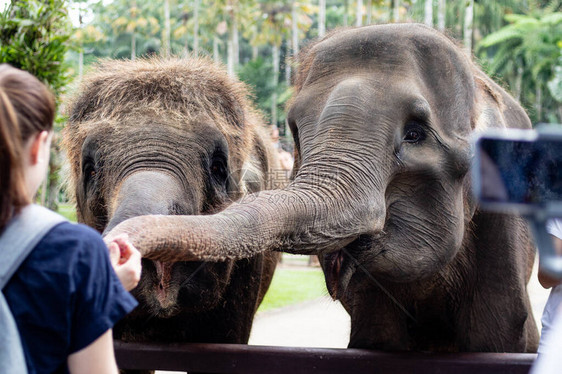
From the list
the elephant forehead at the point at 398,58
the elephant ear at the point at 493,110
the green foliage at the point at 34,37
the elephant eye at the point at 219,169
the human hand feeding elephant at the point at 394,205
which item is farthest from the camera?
the green foliage at the point at 34,37

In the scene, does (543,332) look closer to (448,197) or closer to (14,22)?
(448,197)

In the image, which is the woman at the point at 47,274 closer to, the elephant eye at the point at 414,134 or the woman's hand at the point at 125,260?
the woman's hand at the point at 125,260

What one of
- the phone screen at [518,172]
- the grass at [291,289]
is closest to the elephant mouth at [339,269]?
the phone screen at [518,172]

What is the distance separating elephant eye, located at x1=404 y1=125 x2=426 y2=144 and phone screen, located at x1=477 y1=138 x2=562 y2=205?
2.42 m

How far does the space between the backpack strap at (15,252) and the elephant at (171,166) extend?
1503 millimetres

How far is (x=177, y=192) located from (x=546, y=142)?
2.77m

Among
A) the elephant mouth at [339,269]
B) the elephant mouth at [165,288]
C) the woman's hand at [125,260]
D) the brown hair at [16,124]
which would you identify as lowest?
the elephant mouth at [165,288]

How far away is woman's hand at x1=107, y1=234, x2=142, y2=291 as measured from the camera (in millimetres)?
2258

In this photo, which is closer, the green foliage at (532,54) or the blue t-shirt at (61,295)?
the blue t-shirt at (61,295)

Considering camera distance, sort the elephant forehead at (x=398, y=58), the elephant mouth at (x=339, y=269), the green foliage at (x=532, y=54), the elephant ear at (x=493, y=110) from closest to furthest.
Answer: the elephant mouth at (x=339, y=269), the elephant forehead at (x=398, y=58), the elephant ear at (x=493, y=110), the green foliage at (x=532, y=54)

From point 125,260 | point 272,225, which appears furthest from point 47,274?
point 272,225

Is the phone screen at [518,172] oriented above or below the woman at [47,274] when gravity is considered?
above

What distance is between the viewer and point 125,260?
92.1 inches

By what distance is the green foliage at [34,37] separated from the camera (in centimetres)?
746
